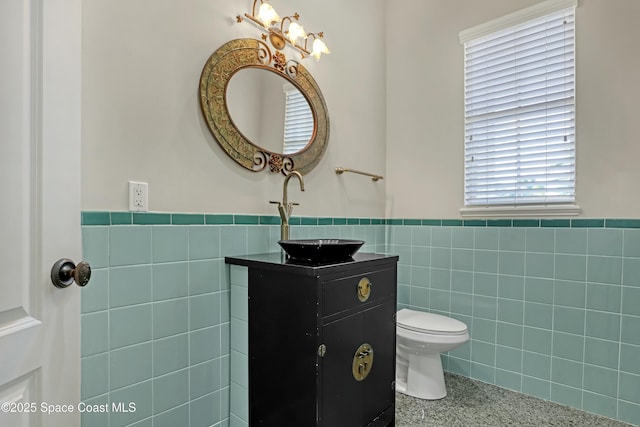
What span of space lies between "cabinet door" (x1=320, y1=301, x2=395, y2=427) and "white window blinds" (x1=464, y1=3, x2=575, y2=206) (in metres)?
1.20

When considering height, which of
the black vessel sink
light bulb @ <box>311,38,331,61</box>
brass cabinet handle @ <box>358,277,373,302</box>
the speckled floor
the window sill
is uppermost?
light bulb @ <box>311,38,331,61</box>

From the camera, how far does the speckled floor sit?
1.89 m

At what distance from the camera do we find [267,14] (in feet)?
5.99

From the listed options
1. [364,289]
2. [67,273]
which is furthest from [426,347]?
[67,273]

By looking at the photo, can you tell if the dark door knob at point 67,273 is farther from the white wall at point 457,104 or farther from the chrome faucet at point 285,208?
the white wall at point 457,104

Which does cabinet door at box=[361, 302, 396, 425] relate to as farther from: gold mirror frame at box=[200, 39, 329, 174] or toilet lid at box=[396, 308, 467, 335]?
gold mirror frame at box=[200, 39, 329, 174]

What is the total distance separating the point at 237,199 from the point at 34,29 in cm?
102

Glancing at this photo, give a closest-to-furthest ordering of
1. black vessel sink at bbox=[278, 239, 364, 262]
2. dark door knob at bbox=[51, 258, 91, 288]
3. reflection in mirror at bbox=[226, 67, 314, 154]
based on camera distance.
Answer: dark door knob at bbox=[51, 258, 91, 288], black vessel sink at bbox=[278, 239, 364, 262], reflection in mirror at bbox=[226, 67, 314, 154]

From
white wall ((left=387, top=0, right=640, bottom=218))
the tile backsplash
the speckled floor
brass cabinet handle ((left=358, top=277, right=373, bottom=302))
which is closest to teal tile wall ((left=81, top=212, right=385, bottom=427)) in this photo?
the tile backsplash

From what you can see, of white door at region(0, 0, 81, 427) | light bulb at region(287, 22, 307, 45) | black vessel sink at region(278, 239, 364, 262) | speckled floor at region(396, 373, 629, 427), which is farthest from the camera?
light bulb at region(287, 22, 307, 45)

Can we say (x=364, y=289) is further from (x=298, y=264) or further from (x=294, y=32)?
Result: (x=294, y=32)

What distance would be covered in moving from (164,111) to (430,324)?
6.05 ft

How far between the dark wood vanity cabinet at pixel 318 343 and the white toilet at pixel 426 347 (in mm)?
439

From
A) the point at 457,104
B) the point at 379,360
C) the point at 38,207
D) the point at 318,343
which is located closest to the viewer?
the point at 38,207
